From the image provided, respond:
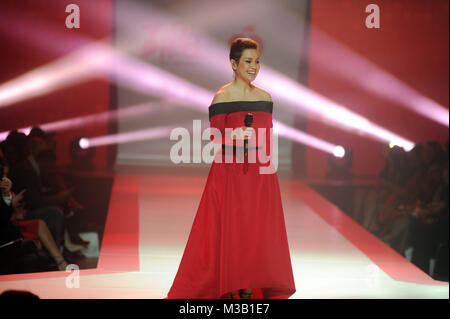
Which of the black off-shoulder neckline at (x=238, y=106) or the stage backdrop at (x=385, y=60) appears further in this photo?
the stage backdrop at (x=385, y=60)

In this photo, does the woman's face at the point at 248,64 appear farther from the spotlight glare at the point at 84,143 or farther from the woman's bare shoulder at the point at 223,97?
the spotlight glare at the point at 84,143

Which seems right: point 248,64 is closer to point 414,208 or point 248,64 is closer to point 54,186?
point 414,208

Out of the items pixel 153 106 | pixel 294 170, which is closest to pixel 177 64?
pixel 153 106

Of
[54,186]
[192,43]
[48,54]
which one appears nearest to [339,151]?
[192,43]

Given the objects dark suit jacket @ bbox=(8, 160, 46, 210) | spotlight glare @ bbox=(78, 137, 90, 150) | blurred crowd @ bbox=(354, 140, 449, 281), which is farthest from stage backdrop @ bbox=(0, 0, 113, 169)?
blurred crowd @ bbox=(354, 140, 449, 281)

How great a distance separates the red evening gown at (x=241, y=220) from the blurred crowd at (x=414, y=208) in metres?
2.24

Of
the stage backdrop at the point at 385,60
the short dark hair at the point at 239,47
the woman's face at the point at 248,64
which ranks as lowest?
the woman's face at the point at 248,64

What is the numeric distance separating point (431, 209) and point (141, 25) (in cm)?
552

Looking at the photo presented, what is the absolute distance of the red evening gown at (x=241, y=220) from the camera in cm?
269

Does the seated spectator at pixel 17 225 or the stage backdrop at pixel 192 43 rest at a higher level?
the stage backdrop at pixel 192 43

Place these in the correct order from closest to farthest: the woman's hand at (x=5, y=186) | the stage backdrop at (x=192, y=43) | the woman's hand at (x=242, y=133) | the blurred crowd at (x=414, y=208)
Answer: the woman's hand at (x=242, y=133), the woman's hand at (x=5, y=186), the blurred crowd at (x=414, y=208), the stage backdrop at (x=192, y=43)

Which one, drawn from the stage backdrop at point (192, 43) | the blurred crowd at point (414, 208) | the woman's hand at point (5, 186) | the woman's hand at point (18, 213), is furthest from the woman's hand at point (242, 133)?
the stage backdrop at point (192, 43)

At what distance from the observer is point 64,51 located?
27.8ft

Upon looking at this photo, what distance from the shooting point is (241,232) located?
2.71m
